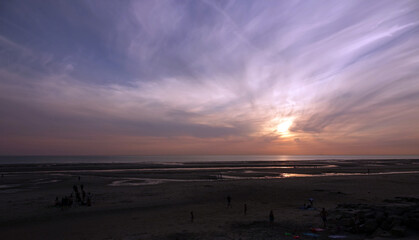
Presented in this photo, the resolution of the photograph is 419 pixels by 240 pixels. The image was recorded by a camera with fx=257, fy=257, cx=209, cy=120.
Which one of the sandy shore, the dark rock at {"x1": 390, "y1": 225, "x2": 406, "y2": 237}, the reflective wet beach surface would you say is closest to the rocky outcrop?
the dark rock at {"x1": 390, "y1": 225, "x2": 406, "y2": 237}

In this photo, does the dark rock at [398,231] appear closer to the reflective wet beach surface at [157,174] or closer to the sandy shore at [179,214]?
the sandy shore at [179,214]

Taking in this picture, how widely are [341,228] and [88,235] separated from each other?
17.8 m

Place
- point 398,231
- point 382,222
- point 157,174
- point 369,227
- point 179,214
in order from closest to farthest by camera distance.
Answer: point 398,231, point 369,227, point 382,222, point 179,214, point 157,174

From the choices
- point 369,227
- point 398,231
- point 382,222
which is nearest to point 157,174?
point 369,227

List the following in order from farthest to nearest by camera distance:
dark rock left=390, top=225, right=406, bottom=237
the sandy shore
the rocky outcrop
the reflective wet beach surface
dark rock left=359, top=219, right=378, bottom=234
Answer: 1. the reflective wet beach surface
2. the sandy shore
3. dark rock left=359, top=219, right=378, bottom=234
4. the rocky outcrop
5. dark rock left=390, top=225, right=406, bottom=237

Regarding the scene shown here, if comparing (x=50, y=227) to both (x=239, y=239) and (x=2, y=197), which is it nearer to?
(x=239, y=239)

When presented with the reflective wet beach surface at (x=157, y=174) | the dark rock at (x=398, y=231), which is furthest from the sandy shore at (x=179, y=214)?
the reflective wet beach surface at (x=157, y=174)

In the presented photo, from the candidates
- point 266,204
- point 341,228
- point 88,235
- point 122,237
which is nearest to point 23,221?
point 88,235

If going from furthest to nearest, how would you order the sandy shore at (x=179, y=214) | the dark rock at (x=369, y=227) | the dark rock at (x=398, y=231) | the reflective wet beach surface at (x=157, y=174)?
the reflective wet beach surface at (x=157, y=174), the sandy shore at (x=179, y=214), the dark rock at (x=369, y=227), the dark rock at (x=398, y=231)

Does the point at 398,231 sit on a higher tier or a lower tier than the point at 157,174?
lower

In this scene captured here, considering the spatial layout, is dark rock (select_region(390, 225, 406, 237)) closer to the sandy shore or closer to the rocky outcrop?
the rocky outcrop

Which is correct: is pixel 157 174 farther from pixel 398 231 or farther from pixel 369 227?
pixel 398 231

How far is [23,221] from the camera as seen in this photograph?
859 inches

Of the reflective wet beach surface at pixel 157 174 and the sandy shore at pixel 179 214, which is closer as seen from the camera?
the sandy shore at pixel 179 214
